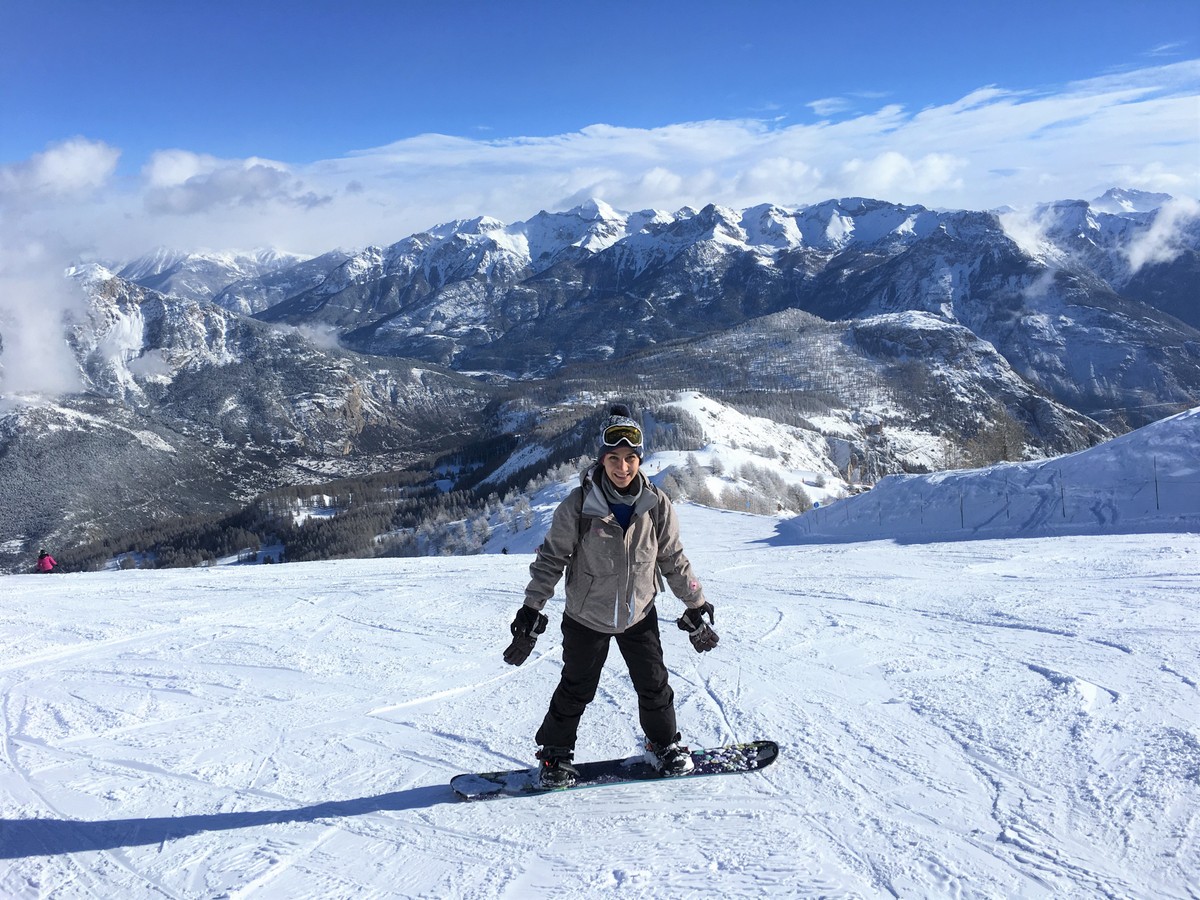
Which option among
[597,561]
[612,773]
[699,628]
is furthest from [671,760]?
[597,561]

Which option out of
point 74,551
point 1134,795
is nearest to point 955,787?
point 1134,795

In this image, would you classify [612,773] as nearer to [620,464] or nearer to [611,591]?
[611,591]

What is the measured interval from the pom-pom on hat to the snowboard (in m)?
2.10

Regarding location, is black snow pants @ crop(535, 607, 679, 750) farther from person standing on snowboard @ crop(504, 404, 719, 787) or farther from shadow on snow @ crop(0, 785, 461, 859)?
shadow on snow @ crop(0, 785, 461, 859)

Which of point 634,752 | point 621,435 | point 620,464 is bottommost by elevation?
point 634,752

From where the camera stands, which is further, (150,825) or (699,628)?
(699,628)

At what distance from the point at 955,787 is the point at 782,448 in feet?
370

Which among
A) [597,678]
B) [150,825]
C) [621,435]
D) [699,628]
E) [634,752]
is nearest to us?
[150,825]

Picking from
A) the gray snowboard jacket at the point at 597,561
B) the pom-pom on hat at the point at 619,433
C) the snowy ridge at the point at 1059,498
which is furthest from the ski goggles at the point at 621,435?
the snowy ridge at the point at 1059,498

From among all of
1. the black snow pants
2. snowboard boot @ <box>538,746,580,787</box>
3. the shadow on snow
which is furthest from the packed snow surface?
the black snow pants

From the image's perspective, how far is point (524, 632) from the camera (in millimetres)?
4844

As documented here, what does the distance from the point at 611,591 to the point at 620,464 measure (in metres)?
0.81

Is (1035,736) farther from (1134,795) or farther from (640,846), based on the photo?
(640,846)

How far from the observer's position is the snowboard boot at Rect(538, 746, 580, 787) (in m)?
4.95
